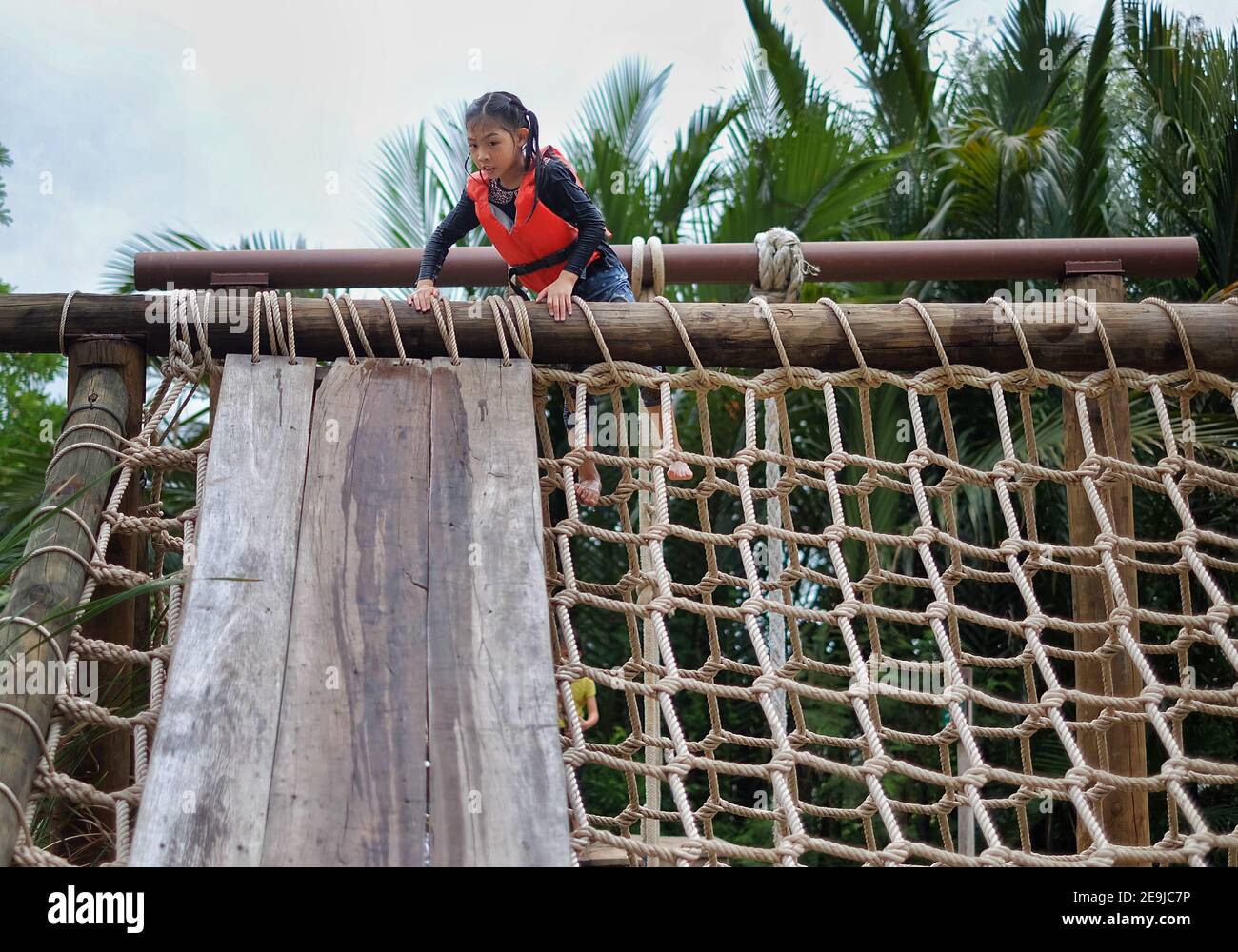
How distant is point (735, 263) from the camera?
8.23ft

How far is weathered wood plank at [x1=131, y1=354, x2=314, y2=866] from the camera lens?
4.23 feet

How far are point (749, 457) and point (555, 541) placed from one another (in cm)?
35

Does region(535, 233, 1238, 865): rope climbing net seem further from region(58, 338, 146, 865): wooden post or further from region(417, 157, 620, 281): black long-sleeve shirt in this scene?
region(58, 338, 146, 865): wooden post

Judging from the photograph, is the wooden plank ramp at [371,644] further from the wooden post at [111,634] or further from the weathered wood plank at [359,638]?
the wooden post at [111,634]

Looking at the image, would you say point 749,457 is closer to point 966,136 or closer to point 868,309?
point 868,309

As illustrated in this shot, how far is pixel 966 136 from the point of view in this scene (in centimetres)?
616

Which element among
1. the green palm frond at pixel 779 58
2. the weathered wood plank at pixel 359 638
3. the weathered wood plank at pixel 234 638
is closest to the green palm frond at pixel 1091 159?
the green palm frond at pixel 779 58

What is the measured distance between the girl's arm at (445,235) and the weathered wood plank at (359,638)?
432mm

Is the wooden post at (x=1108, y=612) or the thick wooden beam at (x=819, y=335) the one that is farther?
the wooden post at (x=1108, y=612)

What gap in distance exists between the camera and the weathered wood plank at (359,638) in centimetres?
130

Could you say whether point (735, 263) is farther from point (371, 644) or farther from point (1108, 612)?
point (371, 644)

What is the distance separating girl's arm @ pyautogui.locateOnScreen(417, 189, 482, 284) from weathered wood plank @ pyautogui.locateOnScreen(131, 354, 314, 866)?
1.56ft
